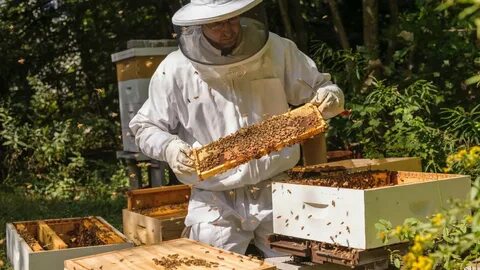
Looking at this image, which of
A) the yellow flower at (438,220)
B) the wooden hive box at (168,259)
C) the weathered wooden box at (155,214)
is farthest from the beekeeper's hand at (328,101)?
the yellow flower at (438,220)

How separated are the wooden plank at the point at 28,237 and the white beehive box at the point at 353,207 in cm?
128

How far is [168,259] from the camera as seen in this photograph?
261cm

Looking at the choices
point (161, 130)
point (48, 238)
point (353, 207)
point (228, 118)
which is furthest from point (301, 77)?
point (48, 238)

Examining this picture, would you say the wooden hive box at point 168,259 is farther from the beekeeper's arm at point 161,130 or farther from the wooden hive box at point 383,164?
the wooden hive box at point 383,164

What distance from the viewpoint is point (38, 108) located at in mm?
8492

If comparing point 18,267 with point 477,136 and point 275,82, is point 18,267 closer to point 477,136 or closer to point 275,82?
point 275,82

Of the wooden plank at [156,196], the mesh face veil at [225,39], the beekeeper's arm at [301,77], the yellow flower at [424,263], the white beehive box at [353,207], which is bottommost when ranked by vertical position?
the wooden plank at [156,196]

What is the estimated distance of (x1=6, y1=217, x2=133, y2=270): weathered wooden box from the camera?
130 inches

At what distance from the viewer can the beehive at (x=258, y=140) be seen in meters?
2.99

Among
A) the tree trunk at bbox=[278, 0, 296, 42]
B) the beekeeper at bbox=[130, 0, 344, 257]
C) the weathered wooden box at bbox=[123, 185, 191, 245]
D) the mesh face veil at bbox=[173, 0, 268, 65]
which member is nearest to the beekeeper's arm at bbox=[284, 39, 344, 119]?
the beekeeper at bbox=[130, 0, 344, 257]

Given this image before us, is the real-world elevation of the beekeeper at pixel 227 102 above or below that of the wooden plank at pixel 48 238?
above

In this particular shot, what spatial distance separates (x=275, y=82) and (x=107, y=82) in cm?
543

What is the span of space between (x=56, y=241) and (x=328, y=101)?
4.99ft

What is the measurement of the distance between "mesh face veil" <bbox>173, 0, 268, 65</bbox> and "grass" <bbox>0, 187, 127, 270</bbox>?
2692mm
